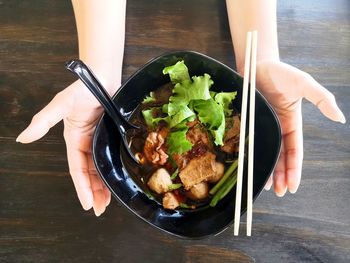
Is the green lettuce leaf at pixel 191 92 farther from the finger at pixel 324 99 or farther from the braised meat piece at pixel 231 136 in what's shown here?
the finger at pixel 324 99

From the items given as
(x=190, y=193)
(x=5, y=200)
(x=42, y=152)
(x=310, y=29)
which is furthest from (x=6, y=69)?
(x=310, y=29)

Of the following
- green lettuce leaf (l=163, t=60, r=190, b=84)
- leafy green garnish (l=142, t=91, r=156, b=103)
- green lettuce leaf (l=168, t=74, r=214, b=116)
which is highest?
green lettuce leaf (l=163, t=60, r=190, b=84)

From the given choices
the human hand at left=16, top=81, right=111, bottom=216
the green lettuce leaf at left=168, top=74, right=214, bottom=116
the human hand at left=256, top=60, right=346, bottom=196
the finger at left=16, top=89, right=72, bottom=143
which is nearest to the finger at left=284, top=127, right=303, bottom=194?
the human hand at left=256, top=60, right=346, bottom=196

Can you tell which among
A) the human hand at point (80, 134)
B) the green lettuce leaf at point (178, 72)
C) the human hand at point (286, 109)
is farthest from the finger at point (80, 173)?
the human hand at point (286, 109)

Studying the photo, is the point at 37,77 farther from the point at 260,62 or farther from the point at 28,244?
the point at 260,62

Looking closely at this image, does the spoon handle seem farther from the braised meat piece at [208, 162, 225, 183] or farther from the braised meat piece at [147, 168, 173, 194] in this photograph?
the braised meat piece at [208, 162, 225, 183]
